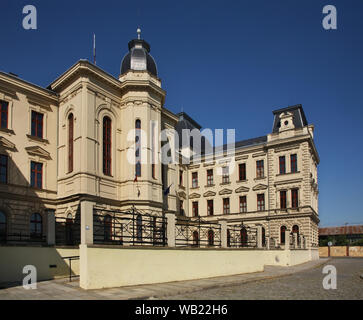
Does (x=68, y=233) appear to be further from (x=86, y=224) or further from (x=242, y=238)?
(x=86, y=224)

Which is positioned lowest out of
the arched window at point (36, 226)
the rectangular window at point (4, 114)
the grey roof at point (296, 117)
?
the arched window at point (36, 226)

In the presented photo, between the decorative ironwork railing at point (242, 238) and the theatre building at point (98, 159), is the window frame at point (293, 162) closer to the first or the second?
the theatre building at point (98, 159)

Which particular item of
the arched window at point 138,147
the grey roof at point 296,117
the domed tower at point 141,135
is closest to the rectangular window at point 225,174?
the grey roof at point 296,117

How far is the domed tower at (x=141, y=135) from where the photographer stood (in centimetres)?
2839

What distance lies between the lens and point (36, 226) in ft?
83.5

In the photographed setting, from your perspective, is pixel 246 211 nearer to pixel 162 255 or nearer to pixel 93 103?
pixel 93 103

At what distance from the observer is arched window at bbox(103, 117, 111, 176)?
1106 inches

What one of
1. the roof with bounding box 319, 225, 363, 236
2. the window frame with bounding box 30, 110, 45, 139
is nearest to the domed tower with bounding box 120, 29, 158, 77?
the window frame with bounding box 30, 110, 45, 139

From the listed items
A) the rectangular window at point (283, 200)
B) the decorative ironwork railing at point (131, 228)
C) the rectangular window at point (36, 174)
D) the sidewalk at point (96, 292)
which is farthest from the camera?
the rectangular window at point (283, 200)

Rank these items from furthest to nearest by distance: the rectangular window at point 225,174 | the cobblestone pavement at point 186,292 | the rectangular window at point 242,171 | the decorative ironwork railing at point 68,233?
the rectangular window at point 225,174
the rectangular window at point 242,171
the decorative ironwork railing at point 68,233
the cobblestone pavement at point 186,292

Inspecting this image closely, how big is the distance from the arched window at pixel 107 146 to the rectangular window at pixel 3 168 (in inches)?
260

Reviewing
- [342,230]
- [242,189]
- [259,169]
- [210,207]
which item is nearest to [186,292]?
[242,189]

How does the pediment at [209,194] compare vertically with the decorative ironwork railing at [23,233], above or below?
above
